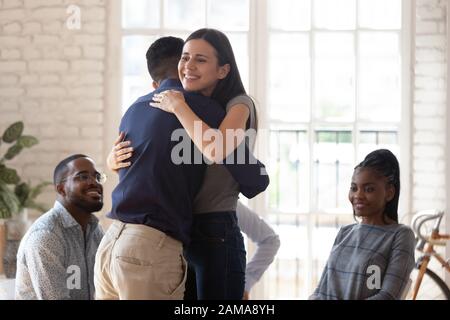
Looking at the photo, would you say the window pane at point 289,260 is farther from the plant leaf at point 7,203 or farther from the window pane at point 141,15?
the plant leaf at point 7,203

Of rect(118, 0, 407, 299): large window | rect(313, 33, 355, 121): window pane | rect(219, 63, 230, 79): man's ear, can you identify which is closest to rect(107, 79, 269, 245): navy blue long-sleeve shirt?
rect(219, 63, 230, 79): man's ear

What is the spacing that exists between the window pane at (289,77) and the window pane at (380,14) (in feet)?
1.18

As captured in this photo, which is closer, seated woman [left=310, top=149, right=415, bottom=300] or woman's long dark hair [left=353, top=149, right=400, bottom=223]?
seated woman [left=310, top=149, right=415, bottom=300]

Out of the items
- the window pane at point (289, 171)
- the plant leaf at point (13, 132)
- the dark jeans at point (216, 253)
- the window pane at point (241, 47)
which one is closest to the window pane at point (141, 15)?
the window pane at point (241, 47)

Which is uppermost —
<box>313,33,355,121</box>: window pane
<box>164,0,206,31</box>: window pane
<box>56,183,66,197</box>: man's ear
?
<box>164,0,206,31</box>: window pane

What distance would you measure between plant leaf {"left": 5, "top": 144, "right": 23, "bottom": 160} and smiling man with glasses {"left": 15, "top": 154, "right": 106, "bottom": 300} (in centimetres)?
162

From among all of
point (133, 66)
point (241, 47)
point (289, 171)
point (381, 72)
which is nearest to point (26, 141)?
point (133, 66)

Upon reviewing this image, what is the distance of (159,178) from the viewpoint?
1.99m

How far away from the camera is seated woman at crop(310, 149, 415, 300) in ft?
7.47

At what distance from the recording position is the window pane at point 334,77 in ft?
15.6

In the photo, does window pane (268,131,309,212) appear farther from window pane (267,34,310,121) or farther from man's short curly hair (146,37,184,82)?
man's short curly hair (146,37,184,82)

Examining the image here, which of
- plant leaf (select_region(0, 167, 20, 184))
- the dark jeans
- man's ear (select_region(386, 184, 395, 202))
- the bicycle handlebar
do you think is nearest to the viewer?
the dark jeans

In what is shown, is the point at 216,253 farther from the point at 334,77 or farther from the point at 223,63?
the point at 334,77
